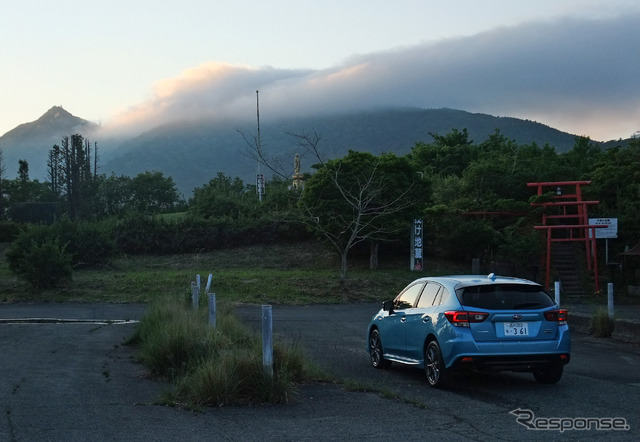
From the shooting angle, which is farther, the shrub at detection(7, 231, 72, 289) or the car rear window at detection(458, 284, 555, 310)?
the shrub at detection(7, 231, 72, 289)

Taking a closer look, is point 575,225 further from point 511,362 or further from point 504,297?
point 511,362

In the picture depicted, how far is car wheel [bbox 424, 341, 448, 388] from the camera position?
11102 mm

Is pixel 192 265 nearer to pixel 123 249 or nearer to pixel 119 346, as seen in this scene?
pixel 123 249

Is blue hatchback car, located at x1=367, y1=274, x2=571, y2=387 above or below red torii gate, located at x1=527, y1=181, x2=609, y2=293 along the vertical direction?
below

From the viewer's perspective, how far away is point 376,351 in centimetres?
1386

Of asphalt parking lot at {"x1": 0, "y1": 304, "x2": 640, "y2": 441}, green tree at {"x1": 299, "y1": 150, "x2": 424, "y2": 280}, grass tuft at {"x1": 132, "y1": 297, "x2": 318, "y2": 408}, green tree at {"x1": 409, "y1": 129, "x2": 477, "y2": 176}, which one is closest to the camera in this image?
asphalt parking lot at {"x1": 0, "y1": 304, "x2": 640, "y2": 441}

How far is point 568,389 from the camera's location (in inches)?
439

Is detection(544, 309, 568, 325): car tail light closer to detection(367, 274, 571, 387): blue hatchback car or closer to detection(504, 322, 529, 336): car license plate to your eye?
Result: detection(367, 274, 571, 387): blue hatchback car

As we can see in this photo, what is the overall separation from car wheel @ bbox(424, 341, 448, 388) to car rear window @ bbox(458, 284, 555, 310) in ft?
2.67

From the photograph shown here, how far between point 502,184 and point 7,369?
37.0 meters

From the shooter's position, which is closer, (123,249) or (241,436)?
(241,436)

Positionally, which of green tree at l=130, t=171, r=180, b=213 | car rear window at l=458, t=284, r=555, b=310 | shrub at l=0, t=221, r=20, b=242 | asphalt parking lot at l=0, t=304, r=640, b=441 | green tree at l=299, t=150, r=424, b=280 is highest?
green tree at l=130, t=171, r=180, b=213

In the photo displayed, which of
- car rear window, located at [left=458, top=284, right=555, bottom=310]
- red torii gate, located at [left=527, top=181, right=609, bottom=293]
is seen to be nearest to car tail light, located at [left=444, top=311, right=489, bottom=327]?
car rear window, located at [left=458, top=284, right=555, bottom=310]

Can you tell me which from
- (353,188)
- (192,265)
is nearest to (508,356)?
(353,188)
